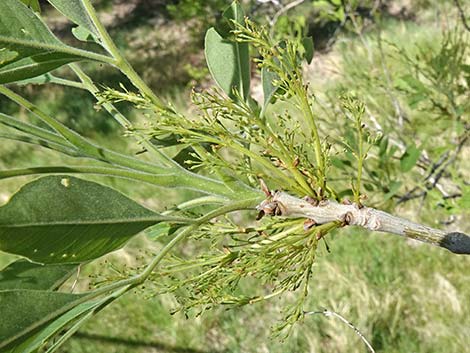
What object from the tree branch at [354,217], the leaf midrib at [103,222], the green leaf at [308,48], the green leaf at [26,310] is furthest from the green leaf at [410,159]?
the green leaf at [26,310]

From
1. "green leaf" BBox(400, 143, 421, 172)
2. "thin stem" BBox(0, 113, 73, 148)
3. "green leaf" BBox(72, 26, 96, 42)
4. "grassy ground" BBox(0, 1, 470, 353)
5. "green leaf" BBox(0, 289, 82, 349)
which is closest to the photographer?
"green leaf" BBox(0, 289, 82, 349)

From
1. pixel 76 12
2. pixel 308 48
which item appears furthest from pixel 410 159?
pixel 76 12

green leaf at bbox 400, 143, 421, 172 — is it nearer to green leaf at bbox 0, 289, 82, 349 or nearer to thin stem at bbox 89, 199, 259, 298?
thin stem at bbox 89, 199, 259, 298

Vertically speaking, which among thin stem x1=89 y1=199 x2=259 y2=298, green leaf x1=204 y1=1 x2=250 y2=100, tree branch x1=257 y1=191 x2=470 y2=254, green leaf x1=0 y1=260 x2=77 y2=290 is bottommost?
tree branch x1=257 y1=191 x2=470 y2=254

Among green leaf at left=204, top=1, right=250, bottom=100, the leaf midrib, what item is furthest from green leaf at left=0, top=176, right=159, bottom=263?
green leaf at left=204, top=1, right=250, bottom=100

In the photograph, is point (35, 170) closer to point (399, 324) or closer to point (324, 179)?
point (324, 179)

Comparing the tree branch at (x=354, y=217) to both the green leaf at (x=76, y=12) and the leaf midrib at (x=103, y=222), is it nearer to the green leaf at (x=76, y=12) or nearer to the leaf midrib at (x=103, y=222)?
the leaf midrib at (x=103, y=222)
